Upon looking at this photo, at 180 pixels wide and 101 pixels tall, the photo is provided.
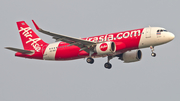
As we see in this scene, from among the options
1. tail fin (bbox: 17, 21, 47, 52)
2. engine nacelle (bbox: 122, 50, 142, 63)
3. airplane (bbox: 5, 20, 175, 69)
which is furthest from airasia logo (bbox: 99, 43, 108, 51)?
Result: tail fin (bbox: 17, 21, 47, 52)

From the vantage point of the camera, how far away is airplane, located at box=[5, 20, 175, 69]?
53969 millimetres

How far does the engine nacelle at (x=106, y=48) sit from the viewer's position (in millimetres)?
54094

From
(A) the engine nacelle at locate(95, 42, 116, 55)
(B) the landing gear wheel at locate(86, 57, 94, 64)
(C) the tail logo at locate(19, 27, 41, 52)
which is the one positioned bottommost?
(B) the landing gear wheel at locate(86, 57, 94, 64)

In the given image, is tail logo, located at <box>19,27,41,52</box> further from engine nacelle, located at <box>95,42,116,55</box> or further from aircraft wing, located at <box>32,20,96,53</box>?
engine nacelle, located at <box>95,42,116,55</box>

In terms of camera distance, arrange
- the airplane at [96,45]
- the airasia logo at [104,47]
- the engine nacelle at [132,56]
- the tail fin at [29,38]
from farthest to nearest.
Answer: the tail fin at [29,38]
the engine nacelle at [132,56]
the airasia logo at [104,47]
the airplane at [96,45]

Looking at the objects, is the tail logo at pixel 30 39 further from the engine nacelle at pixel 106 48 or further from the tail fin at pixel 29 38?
the engine nacelle at pixel 106 48

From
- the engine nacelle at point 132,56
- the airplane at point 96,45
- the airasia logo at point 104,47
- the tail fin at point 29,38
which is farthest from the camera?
the tail fin at point 29,38

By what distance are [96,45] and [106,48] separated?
211 cm

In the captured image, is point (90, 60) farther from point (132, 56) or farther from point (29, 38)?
point (29, 38)

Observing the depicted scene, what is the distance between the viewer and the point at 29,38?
208 ft

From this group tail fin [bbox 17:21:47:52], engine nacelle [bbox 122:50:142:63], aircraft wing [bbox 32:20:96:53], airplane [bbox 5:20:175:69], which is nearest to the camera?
aircraft wing [bbox 32:20:96:53]

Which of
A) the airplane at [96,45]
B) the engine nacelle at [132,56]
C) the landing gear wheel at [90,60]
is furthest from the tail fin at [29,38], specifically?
the engine nacelle at [132,56]

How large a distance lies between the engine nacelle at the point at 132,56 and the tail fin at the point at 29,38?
13.8 m

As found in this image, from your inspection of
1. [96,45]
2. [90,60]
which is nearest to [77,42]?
[96,45]
